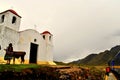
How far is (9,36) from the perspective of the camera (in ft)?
105

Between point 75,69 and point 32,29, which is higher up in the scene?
point 32,29

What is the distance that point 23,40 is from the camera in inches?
1351

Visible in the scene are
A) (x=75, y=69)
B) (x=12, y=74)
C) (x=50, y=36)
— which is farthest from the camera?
(x=50, y=36)

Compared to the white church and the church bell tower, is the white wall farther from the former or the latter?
the church bell tower

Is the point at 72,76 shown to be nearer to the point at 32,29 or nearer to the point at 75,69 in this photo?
the point at 75,69

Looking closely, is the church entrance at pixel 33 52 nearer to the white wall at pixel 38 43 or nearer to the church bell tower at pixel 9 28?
the white wall at pixel 38 43

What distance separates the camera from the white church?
31.5 meters

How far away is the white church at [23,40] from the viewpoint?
103 ft

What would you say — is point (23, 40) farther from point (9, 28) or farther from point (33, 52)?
point (9, 28)

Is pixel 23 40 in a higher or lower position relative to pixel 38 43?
higher

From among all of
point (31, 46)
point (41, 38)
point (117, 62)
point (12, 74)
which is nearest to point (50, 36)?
point (41, 38)

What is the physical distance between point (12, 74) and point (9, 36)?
1646cm

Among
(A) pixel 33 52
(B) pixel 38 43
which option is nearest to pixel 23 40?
(A) pixel 33 52

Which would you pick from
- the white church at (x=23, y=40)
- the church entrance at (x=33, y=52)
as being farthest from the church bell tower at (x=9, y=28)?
the church entrance at (x=33, y=52)
